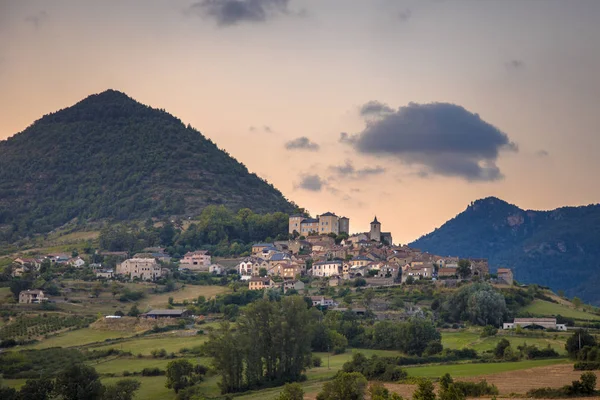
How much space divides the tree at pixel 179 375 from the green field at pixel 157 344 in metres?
10.4

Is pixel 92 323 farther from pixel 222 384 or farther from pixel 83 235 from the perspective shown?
pixel 83 235

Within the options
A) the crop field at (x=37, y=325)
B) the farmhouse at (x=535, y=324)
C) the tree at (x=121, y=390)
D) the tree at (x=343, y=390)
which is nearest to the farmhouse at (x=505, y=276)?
the farmhouse at (x=535, y=324)

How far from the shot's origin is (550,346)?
66.8 m

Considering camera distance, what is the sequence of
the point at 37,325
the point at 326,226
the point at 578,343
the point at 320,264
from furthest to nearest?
the point at 326,226 < the point at 320,264 < the point at 37,325 < the point at 578,343

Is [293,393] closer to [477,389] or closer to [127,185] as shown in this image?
[477,389]

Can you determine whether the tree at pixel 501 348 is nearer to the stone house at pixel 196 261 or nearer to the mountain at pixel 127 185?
the stone house at pixel 196 261

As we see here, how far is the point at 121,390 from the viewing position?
184 ft

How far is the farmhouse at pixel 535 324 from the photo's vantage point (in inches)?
3066

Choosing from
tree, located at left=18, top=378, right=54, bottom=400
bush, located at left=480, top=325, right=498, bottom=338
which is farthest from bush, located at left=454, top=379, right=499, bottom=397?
tree, located at left=18, top=378, right=54, bottom=400

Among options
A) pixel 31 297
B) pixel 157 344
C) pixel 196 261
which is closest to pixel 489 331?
pixel 157 344

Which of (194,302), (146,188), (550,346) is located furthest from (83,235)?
(550,346)

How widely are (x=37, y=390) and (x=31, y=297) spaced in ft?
124

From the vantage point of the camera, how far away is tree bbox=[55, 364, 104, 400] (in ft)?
184

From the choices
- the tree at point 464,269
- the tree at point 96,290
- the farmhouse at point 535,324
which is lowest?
the farmhouse at point 535,324
